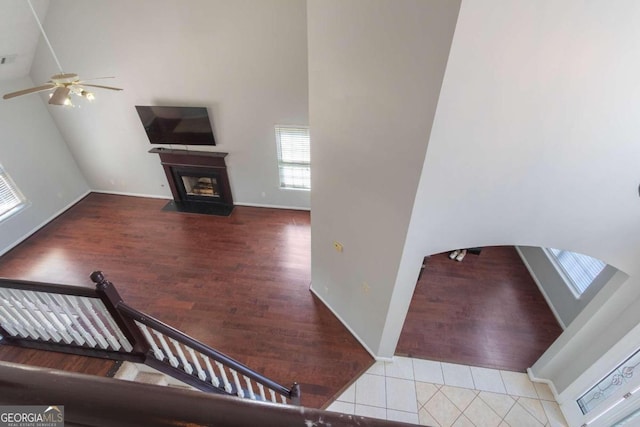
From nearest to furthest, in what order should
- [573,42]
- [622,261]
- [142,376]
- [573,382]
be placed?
[573,42] < [622,261] < [142,376] < [573,382]

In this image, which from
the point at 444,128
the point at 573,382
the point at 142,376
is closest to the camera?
the point at 444,128

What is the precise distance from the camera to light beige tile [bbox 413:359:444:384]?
3.80m

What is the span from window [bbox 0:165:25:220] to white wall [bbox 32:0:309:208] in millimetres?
1552

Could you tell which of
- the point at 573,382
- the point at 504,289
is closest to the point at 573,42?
the point at 573,382

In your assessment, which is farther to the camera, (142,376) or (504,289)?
(504,289)

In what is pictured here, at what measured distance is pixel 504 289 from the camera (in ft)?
16.4

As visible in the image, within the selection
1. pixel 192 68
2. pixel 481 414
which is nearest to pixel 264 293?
pixel 481 414

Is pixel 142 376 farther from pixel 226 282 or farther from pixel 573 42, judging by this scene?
pixel 573 42

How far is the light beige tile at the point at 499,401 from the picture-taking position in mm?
3520

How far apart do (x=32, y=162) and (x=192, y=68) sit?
4.15 meters

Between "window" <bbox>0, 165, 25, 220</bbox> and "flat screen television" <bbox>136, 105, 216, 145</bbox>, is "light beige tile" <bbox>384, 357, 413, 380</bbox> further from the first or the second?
"window" <bbox>0, 165, 25, 220</bbox>

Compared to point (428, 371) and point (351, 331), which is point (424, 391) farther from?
point (351, 331)

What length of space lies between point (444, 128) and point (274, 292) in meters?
3.84

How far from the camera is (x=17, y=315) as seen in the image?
2.48 meters
